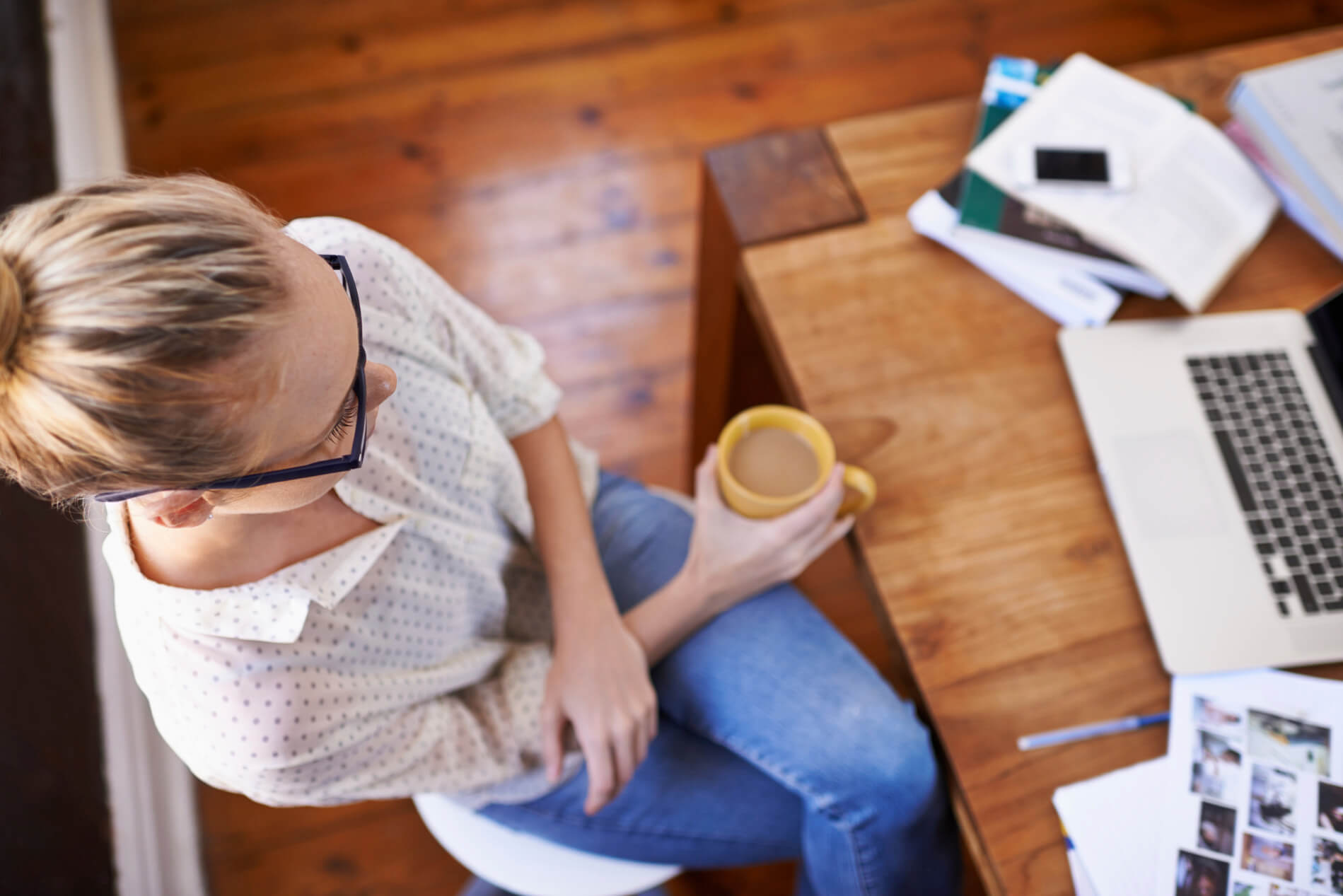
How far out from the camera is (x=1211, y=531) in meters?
0.79

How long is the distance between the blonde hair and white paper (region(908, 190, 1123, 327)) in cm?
67

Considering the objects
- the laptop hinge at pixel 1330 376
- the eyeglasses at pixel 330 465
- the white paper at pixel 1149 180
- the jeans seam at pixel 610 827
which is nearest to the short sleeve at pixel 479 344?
the eyeglasses at pixel 330 465

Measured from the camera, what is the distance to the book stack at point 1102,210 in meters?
0.90

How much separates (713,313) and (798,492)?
15.0 inches

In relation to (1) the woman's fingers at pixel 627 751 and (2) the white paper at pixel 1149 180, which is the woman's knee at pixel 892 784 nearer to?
(1) the woman's fingers at pixel 627 751

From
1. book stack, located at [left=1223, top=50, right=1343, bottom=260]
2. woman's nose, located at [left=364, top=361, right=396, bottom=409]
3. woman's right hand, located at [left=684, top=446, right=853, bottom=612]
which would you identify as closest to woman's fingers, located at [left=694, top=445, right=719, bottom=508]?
woman's right hand, located at [left=684, top=446, right=853, bottom=612]

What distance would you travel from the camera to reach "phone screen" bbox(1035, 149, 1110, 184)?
926 mm

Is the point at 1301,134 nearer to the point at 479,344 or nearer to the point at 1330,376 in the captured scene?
the point at 1330,376

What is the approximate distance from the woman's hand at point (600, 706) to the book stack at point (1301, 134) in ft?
2.66

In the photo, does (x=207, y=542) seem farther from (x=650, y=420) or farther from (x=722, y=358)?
(x=650, y=420)

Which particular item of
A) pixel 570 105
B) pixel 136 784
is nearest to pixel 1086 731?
pixel 136 784

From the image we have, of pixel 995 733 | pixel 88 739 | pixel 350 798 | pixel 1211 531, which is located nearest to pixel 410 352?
pixel 350 798

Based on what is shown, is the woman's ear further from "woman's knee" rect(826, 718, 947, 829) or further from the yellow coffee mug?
"woman's knee" rect(826, 718, 947, 829)

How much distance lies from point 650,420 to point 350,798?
112cm
